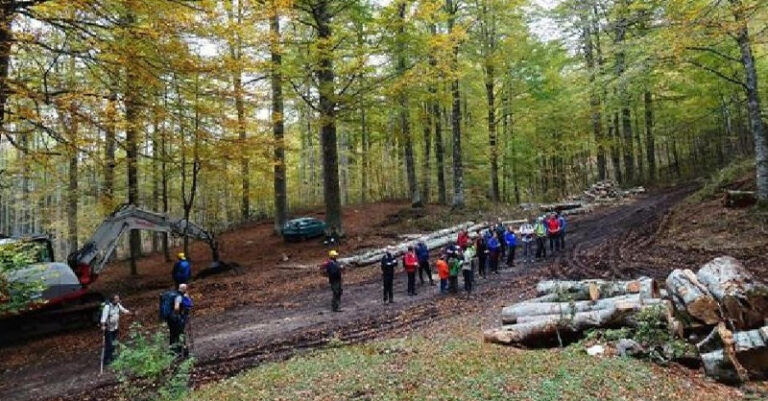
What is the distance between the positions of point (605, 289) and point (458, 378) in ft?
18.5

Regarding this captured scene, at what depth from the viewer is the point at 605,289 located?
1208cm

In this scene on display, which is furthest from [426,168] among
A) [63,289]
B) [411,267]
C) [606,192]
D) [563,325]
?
[563,325]

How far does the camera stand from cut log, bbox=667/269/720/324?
10258 millimetres

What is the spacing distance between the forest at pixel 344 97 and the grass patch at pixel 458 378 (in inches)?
196

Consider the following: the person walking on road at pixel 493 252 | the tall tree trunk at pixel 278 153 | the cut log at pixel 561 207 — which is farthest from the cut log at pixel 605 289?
the cut log at pixel 561 207

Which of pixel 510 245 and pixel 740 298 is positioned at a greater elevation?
pixel 510 245

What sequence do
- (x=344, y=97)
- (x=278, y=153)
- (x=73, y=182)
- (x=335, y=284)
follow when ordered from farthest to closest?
1. (x=278, y=153)
2. (x=73, y=182)
3. (x=344, y=97)
4. (x=335, y=284)

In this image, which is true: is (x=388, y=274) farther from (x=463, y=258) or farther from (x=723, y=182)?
(x=723, y=182)

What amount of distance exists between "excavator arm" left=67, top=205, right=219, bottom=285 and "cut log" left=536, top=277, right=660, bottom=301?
46.0 ft

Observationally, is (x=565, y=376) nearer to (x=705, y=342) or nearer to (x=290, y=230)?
(x=705, y=342)

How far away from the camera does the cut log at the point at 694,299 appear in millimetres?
10258

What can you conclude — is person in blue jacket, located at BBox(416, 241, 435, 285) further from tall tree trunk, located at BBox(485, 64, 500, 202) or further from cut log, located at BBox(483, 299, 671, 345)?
tall tree trunk, located at BBox(485, 64, 500, 202)

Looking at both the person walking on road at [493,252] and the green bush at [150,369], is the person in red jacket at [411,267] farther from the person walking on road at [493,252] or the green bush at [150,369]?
the green bush at [150,369]

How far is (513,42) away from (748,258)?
20569mm
